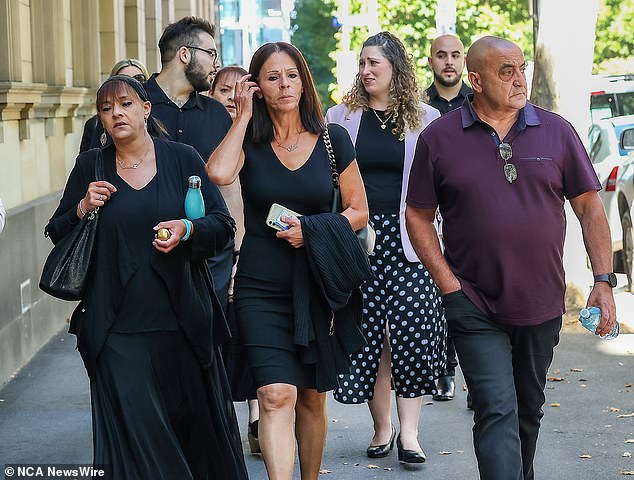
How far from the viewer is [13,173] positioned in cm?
1102

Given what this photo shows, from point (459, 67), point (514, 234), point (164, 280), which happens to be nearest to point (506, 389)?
point (514, 234)

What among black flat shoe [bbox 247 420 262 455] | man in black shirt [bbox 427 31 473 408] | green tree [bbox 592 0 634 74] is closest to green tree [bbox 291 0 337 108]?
green tree [bbox 592 0 634 74]

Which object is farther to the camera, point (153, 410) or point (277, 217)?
point (277, 217)

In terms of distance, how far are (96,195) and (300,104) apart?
44.1 inches

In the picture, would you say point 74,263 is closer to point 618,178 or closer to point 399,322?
point 399,322

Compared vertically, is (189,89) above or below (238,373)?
above

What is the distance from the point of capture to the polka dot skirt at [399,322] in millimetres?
7344

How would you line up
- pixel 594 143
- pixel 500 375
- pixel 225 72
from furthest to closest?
Answer: pixel 594 143, pixel 225 72, pixel 500 375

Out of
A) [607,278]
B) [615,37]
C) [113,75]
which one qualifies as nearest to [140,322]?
[607,278]

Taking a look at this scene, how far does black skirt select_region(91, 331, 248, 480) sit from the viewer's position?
5387 millimetres

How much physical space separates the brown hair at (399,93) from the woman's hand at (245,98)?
5.15ft

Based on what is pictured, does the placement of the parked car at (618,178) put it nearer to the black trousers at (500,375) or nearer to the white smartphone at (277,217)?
the black trousers at (500,375)

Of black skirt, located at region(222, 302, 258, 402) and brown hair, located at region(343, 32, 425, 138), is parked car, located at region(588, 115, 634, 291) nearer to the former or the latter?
brown hair, located at region(343, 32, 425, 138)

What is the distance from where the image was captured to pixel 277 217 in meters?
5.66
